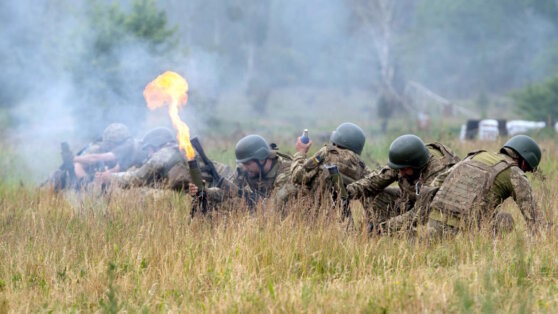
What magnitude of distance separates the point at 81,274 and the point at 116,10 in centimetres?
1590

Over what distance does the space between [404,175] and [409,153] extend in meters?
0.36

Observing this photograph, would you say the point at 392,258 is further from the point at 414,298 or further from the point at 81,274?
the point at 81,274

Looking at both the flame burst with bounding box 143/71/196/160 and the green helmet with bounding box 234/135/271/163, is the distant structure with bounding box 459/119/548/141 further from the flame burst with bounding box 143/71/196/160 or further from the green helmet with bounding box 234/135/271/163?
the flame burst with bounding box 143/71/196/160

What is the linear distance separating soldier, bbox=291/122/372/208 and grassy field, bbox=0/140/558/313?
28.6 inches

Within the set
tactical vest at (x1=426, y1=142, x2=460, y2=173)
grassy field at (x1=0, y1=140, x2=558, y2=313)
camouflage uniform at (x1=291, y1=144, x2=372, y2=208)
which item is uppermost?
tactical vest at (x1=426, y1=142, x2=460, y2=173)

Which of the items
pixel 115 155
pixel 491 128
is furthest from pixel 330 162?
pixel 491 128

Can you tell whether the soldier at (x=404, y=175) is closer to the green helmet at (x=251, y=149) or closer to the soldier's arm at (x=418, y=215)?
the soldier's arm at (x=418, y=215)

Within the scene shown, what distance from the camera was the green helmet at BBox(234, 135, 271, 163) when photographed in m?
7.95

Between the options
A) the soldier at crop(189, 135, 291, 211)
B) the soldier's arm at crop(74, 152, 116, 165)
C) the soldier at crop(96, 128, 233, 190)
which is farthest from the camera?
the soldier's arm at crop(74, 152, 116, 165)

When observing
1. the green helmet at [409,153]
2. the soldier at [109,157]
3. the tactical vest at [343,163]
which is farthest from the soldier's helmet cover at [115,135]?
the green helmet at [409,153]

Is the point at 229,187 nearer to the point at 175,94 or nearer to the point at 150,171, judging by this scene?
the point at 175,94

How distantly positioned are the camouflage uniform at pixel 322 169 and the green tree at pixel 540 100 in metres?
20.6

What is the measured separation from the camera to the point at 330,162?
7.70m

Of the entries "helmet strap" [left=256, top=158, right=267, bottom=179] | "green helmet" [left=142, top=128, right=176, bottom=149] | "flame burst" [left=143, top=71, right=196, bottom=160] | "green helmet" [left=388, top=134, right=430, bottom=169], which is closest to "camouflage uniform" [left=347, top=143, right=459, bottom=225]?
"green helmet" [left=388, top=134, right=430, bottom=169]
